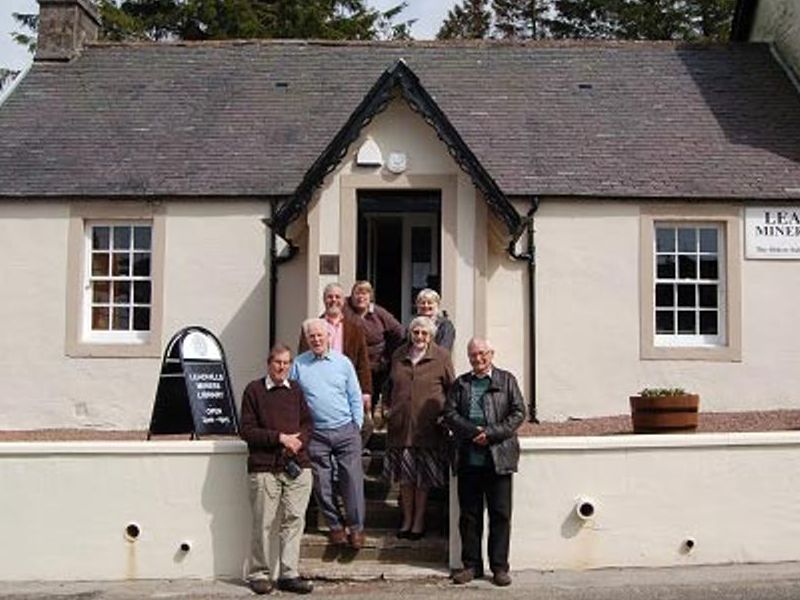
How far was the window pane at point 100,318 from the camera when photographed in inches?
564

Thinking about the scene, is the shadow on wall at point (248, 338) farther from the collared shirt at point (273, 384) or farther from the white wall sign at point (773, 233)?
the white wall sign at point (773, 233)

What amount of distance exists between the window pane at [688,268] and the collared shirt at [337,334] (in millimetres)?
6968

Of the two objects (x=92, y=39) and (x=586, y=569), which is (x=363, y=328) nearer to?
(x=586, y=569)

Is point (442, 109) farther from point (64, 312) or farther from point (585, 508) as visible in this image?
point (585, 508)

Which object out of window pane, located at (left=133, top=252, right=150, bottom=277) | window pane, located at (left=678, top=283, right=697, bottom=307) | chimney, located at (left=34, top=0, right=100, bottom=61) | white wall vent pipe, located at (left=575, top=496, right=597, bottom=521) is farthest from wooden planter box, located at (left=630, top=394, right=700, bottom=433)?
chimney, located at (left=34, top=0, right=100, bottom=61)

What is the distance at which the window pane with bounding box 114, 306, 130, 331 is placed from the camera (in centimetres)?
1434

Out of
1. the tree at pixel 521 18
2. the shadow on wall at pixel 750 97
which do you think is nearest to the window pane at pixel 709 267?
the shadow on wall at pixel 750 97

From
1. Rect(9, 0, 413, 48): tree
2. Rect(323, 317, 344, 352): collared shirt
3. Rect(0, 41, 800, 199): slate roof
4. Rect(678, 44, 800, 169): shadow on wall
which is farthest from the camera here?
Rect(9, 0, 413, 48): tree

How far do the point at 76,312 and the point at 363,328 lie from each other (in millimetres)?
6177

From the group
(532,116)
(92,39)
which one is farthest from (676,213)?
(92,39)

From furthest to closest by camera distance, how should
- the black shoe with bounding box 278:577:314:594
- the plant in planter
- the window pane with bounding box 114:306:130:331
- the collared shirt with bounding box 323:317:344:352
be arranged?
the window pane with bounding box 114:306:130:331, the plant in planter, the collared shirt with bounding box 323:317:344:352, the black shoe with bounding box 278:577:314:594

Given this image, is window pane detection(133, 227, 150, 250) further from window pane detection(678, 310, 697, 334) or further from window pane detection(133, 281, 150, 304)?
window pane detection(678, 310, 697, 334)

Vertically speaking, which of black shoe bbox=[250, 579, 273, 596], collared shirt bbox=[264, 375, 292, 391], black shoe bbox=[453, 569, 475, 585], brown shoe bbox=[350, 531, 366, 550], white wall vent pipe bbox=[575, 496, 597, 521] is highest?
collared shirt bbox=[264, 375, 292, 391]

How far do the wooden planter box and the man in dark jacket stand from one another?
329 centimetres
